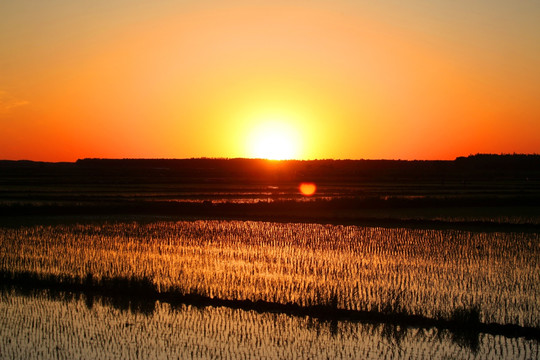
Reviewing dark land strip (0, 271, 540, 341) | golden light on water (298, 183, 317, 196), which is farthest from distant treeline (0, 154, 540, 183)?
dark land strip (0, 271, 540, 341)

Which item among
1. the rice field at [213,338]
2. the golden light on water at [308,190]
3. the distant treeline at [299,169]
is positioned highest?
the distant treeline at [299,169]

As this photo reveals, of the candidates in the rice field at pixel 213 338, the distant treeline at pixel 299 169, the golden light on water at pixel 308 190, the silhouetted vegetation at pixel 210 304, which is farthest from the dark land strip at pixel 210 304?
the distant treeline at pixel 299 169

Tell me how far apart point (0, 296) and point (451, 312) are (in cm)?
720

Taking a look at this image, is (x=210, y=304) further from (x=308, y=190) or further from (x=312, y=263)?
(x=308, y=190)

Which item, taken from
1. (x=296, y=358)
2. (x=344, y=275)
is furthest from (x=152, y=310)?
(x=344, y=275)

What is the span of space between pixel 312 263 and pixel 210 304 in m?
3.72

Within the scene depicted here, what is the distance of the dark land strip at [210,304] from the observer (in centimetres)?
762

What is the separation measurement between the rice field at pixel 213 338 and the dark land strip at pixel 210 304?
0.54 feet

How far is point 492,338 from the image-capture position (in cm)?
732

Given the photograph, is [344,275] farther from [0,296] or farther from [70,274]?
[0,296]

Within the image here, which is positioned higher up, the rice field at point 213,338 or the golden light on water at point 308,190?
the golden light on water at point 308,190

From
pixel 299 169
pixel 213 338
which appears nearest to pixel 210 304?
pixel 213 338

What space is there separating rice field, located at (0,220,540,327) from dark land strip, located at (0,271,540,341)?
7.6 inches

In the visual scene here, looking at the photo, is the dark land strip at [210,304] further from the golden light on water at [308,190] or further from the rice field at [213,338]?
the golden light on water at [308,190]
